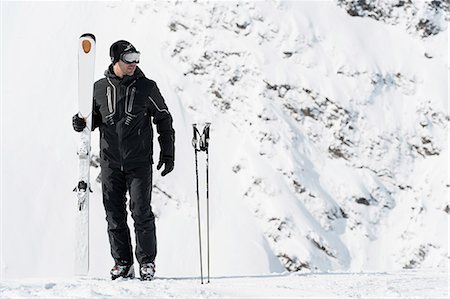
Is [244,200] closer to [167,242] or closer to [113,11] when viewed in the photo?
[167,242]

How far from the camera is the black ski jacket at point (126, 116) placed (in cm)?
609

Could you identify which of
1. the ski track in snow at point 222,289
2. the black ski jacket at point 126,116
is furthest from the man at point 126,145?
the ski track in snow at point 222,289

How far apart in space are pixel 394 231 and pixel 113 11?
19.7 m

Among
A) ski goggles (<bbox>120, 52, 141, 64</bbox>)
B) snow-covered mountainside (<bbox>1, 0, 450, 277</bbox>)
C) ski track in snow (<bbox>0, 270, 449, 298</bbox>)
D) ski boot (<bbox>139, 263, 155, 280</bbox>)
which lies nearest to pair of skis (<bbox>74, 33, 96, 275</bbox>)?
ski goggles (<bbox>120, 52, 141, 64</bbox>)

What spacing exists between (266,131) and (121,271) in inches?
928

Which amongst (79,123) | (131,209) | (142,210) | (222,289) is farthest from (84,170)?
(222,289)

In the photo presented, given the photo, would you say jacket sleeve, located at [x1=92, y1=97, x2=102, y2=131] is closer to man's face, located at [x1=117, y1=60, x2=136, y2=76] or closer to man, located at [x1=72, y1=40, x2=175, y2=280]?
man, located at [x1=72, y1=40, x2=175, y2=280]

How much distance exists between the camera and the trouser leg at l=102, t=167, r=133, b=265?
6.21 m

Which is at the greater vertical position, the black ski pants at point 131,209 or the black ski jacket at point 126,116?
the black ski jacket at point 126,116

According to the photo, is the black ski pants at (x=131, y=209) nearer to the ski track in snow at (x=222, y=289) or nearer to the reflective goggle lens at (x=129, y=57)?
the ski track in snow at (x=222, y=289)

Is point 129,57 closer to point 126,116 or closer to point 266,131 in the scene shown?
point 126,116

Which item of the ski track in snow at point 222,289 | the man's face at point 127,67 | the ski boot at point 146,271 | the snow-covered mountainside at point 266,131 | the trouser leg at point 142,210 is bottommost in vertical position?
the ski track in snow at point 222,289

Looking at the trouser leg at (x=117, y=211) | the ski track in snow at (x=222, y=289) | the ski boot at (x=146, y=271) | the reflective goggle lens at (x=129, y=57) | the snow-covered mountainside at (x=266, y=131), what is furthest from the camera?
the snow-covered mountainside at (x=266, y=131)

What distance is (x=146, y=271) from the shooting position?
20.2 feet
